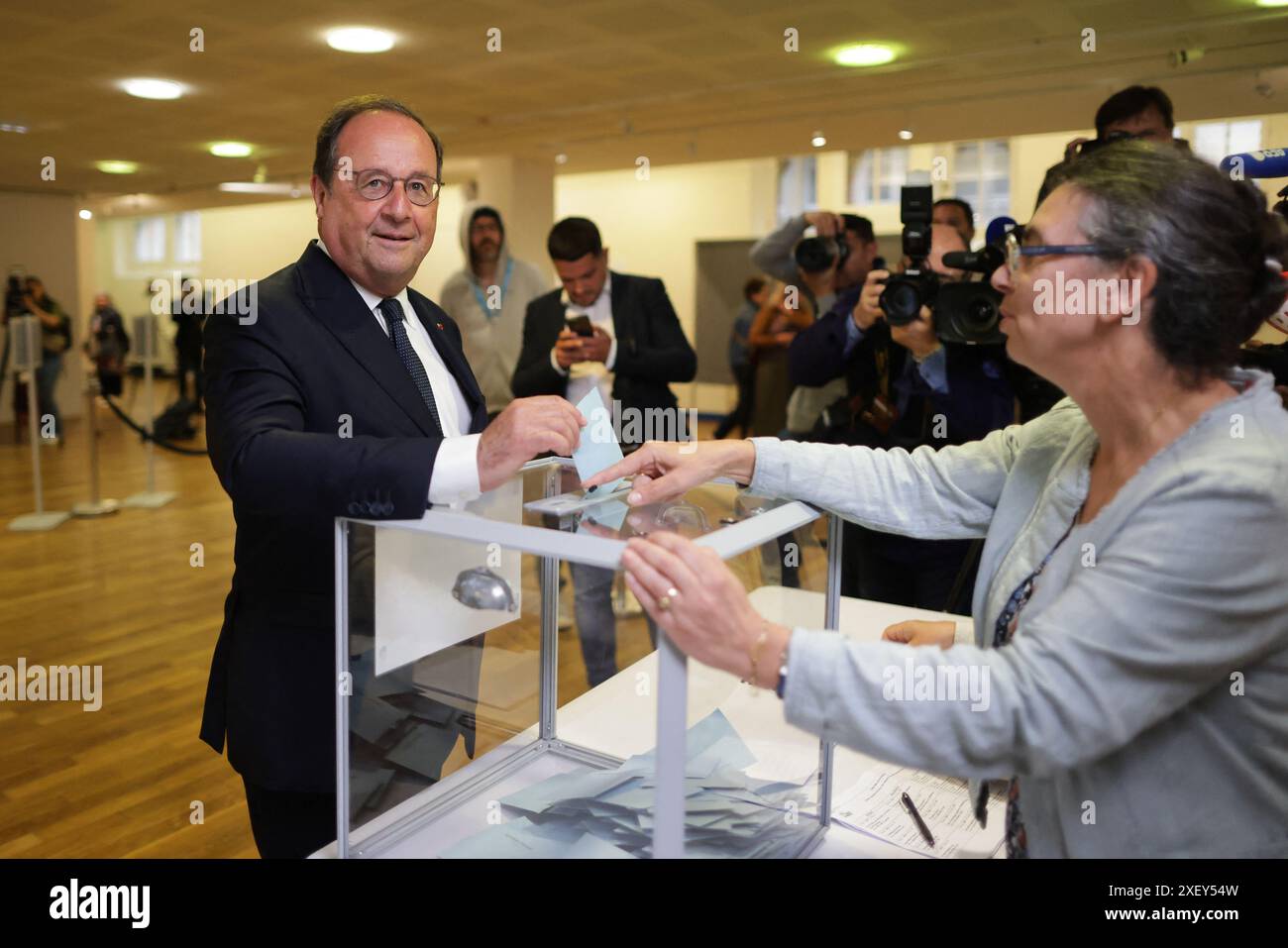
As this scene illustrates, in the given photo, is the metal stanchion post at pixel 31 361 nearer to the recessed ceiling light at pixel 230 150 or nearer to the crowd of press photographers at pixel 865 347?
the recessed ceiling light at pixel 230 150

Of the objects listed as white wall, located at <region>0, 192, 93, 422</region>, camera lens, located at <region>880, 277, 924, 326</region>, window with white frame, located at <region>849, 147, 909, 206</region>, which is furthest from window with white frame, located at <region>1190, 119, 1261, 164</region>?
white wall, located at <region>0, 192, 93, 422</region>

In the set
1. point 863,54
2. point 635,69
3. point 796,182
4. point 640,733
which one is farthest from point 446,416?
point 796,182

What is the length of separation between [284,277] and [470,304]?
9.78 ft

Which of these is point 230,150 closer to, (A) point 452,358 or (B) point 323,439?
(A) point 452,358

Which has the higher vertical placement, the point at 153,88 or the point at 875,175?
the point at 875,175

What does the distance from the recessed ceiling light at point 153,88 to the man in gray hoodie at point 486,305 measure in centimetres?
264

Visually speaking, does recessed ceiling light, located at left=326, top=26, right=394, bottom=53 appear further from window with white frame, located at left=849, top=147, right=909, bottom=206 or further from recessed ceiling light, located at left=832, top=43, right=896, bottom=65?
window with white frame, located at left=849, top=147, right=909, bottom=206

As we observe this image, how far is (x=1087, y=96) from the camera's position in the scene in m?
5.63

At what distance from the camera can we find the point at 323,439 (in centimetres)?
115

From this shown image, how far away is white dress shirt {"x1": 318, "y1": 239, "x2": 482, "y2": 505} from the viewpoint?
43.4 inches

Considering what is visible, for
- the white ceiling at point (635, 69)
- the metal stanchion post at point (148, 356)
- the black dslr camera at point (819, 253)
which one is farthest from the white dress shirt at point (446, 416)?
the metal stanchion post at point (148, 356)

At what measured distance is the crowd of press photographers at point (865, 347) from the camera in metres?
2.20

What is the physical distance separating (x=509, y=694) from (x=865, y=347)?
175 cm
